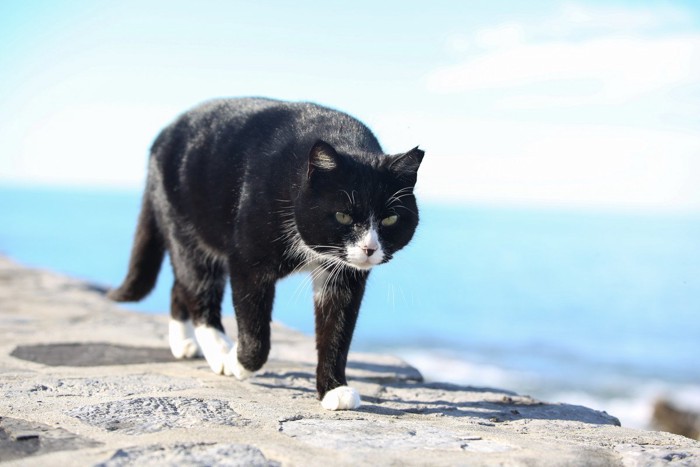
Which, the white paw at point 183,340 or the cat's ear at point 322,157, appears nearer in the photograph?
the cat's ear at point 322,157

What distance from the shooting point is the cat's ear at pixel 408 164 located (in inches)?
128

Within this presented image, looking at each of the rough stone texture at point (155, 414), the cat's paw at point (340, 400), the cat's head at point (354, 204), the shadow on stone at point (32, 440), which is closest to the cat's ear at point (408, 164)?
the cat's head at point (354, 204)

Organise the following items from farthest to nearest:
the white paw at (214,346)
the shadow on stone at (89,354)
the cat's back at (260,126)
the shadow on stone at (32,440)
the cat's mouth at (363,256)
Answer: the shadow on stone at (89,354)
the white paw at (214,346)
the cat's back at (260,126)
the cat's mouth at (363,256)
the shadow on stone at (32,440)

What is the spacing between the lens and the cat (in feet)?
10.5

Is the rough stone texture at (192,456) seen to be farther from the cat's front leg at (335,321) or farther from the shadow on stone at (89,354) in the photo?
the shadow on stone at (89,354)

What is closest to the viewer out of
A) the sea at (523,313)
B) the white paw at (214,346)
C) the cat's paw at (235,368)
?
the cat's paw at (235,368)

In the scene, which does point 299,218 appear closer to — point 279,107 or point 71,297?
→ point 279,107

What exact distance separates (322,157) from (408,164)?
385mm

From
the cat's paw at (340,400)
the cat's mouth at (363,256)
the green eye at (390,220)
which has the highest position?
the green eye at (390,220)

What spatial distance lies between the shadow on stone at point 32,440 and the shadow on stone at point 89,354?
57.7 inches

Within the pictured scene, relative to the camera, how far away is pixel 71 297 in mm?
6402

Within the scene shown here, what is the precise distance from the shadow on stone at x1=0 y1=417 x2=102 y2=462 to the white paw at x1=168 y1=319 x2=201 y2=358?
5.72 feet

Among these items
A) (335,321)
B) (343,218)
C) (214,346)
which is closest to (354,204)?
(343,218)

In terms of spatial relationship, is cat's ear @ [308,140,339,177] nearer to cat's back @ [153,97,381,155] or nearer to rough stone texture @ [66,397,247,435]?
cat's back @ [153,97,381,155]
